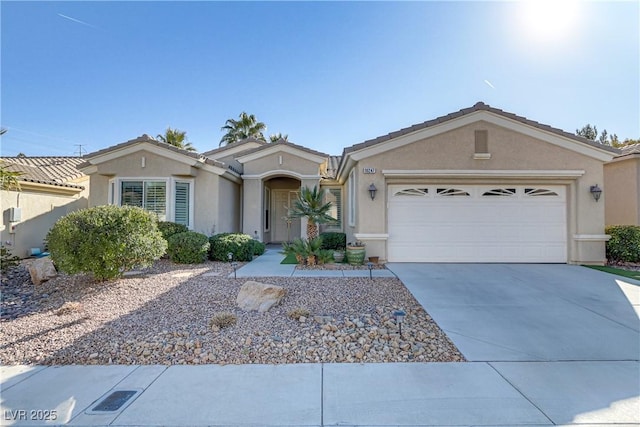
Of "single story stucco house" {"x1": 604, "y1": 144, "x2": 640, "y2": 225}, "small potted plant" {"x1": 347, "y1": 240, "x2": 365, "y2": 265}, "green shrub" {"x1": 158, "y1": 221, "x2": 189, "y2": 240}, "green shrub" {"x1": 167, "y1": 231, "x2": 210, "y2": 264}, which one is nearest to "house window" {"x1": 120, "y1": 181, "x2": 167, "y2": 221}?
"green shrub" {"x1": 158, "y1": 221, "x2": 189, "y2": 240}

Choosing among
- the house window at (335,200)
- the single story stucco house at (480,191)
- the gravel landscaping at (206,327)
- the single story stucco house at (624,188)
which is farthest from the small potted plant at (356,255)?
the single story stucco house at (624,188)

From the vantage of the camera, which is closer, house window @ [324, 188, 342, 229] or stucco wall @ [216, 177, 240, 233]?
stucco wall @ [216, 177, 240, 233]

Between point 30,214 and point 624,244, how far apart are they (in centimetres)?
2295

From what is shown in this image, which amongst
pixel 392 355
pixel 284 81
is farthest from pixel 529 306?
pixel 284 81

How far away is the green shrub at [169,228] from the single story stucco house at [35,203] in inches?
207

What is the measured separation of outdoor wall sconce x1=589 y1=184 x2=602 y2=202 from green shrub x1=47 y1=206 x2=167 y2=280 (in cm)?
1410

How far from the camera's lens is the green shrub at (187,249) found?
10.7 metres

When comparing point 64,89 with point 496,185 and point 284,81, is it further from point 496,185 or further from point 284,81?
point 496,185

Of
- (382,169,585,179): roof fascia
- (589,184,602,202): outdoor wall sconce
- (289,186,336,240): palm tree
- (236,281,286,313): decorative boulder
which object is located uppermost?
(382,169,585,179): roof fascia

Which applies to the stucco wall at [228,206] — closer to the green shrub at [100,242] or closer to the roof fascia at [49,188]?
the green shrub at [100,242]

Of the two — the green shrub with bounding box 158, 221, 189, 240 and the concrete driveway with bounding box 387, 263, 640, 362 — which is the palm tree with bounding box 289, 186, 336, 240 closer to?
the concrete driveway with bounding box 387, 263, 640, 362

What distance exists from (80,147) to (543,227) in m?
44.8

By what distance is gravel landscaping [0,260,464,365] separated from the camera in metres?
4.36

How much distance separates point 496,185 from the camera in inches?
424
